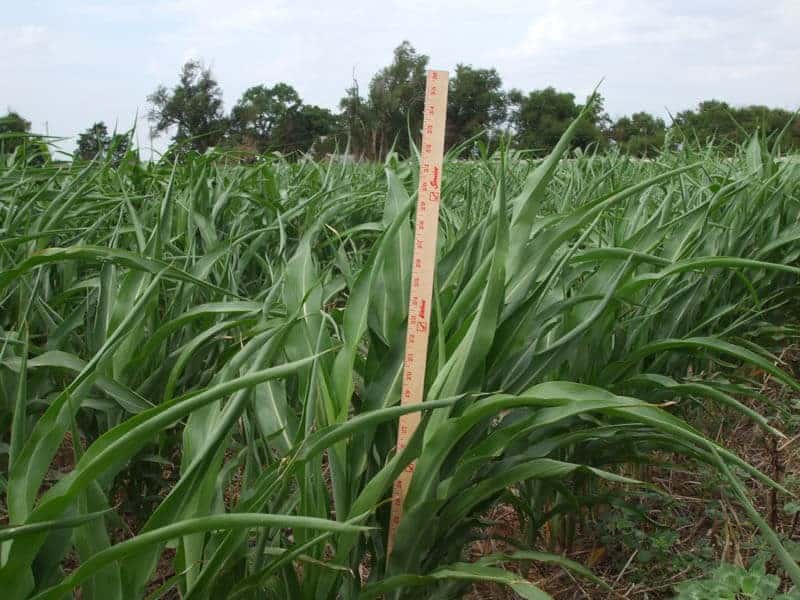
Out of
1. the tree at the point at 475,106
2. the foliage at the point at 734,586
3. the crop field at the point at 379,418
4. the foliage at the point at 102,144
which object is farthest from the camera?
the tree at the point at 475,106

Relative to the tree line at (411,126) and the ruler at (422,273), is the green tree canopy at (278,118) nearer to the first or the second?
the tree line at (411,126)

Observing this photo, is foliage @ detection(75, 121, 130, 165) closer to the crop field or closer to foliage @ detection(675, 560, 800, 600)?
the crop field

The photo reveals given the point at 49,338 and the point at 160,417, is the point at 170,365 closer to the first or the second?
the point at 49,338

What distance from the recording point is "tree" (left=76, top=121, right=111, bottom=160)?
2147 millimetres

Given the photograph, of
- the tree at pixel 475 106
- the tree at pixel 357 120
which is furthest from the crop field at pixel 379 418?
the tree at pixel 475 106

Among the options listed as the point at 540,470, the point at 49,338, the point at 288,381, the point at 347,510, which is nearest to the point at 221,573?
the point at 347,510

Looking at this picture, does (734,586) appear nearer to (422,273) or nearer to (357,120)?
(422,273)

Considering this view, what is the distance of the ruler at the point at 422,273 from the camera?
861 mm

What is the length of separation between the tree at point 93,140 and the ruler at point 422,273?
1.29 metres

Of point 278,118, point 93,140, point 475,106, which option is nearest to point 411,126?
point 475,106

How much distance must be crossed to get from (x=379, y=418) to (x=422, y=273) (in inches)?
9.9

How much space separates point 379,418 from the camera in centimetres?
70

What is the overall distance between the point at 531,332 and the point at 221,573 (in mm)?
515

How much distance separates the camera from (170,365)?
1.23 metres
